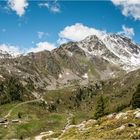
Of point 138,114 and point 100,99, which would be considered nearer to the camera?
point 138,114

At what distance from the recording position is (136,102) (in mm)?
126188

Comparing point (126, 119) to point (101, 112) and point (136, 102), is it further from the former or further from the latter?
point (101, 112)

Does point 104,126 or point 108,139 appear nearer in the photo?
point 108,139

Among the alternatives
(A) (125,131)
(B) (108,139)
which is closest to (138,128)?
(A) (125,131)

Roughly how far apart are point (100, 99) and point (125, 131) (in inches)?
3452

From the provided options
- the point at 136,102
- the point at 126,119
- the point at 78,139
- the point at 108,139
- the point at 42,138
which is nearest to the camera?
the point at 108,139

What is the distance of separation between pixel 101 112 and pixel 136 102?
66.1 ft

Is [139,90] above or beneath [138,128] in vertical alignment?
above

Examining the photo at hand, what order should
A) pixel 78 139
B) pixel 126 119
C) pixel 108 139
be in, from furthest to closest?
pixel 126 119 → pixel 78 139 → pixel 108 139

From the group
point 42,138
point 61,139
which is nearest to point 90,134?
point 61,139

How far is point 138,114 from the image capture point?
69.7 m

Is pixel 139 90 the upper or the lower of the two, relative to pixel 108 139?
upper

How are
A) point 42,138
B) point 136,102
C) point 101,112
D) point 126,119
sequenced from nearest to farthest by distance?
1. point 126,119
2. point 42,138
3. point 136,102
4. point 101,112

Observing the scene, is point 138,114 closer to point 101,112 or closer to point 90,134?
point 90,134
